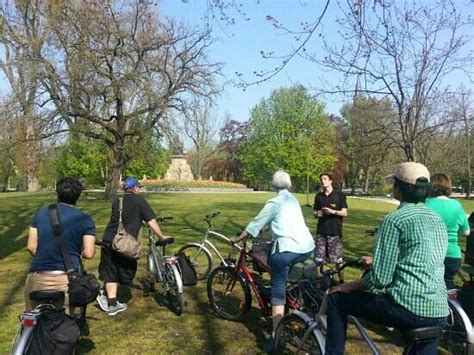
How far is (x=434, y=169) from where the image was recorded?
143 ft

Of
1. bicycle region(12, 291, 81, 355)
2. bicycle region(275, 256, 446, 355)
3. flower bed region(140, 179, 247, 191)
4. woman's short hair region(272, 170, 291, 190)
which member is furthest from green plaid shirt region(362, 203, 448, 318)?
flower bed region(140, 179, 247, 191)

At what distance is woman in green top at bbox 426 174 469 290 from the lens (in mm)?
5246

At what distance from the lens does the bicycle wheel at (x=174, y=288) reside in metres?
6.49

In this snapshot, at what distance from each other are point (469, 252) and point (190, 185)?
42.1 m

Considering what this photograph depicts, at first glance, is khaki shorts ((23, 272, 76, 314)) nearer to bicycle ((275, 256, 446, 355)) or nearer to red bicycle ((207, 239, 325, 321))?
bicycle ((275, 256, 446, 355))

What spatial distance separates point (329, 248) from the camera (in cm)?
783

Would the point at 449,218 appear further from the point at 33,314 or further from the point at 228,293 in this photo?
the point at 33,314

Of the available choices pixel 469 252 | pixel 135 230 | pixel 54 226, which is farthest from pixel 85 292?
pixel 469 252

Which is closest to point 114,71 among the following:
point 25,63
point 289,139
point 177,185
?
point 25,63

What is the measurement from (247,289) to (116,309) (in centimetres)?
186

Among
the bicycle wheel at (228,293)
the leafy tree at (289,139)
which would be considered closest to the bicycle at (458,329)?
the bicycle wheel at (228,293)

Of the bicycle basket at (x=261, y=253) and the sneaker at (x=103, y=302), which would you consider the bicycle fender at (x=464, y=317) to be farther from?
the sneaker at (x=103, y=302)

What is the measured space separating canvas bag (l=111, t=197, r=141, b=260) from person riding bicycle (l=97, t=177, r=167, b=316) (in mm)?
51

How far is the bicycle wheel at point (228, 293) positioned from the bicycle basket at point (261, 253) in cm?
31
